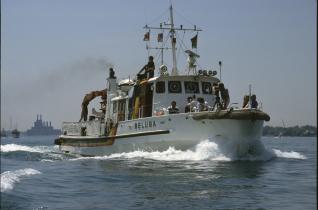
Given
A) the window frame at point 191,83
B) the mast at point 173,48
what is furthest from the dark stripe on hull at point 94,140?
the mast at point 173,48

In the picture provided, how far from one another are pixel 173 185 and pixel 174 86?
429 inches

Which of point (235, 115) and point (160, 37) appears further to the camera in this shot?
point (160, 37)

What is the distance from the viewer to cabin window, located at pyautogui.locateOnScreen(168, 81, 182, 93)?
23781mm

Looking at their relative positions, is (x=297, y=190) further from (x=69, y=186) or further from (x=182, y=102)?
(x=182, y=102)

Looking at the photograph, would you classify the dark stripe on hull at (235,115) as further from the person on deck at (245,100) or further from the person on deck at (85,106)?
the person on deck at (85,106)

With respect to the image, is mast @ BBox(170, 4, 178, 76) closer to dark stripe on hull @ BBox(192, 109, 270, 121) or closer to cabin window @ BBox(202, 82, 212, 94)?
cabin window @ BBox(202, 82, 212, 94)

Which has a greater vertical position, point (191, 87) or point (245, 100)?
point (191, 87)

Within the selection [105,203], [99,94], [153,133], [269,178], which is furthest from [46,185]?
[99,94]

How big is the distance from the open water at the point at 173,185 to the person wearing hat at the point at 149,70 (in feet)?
20.6

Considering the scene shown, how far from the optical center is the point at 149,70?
25359 millimetres

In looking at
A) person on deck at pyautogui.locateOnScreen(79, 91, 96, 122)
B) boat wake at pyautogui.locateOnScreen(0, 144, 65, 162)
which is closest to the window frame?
boat wake at pyautogui.locateOnScreen(0, 144, 65, 162)

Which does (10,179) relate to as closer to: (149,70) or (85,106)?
(149,70)

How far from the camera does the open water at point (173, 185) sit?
1076 centimetres

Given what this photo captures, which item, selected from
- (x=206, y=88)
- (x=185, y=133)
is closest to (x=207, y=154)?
(x=185, y=133)
